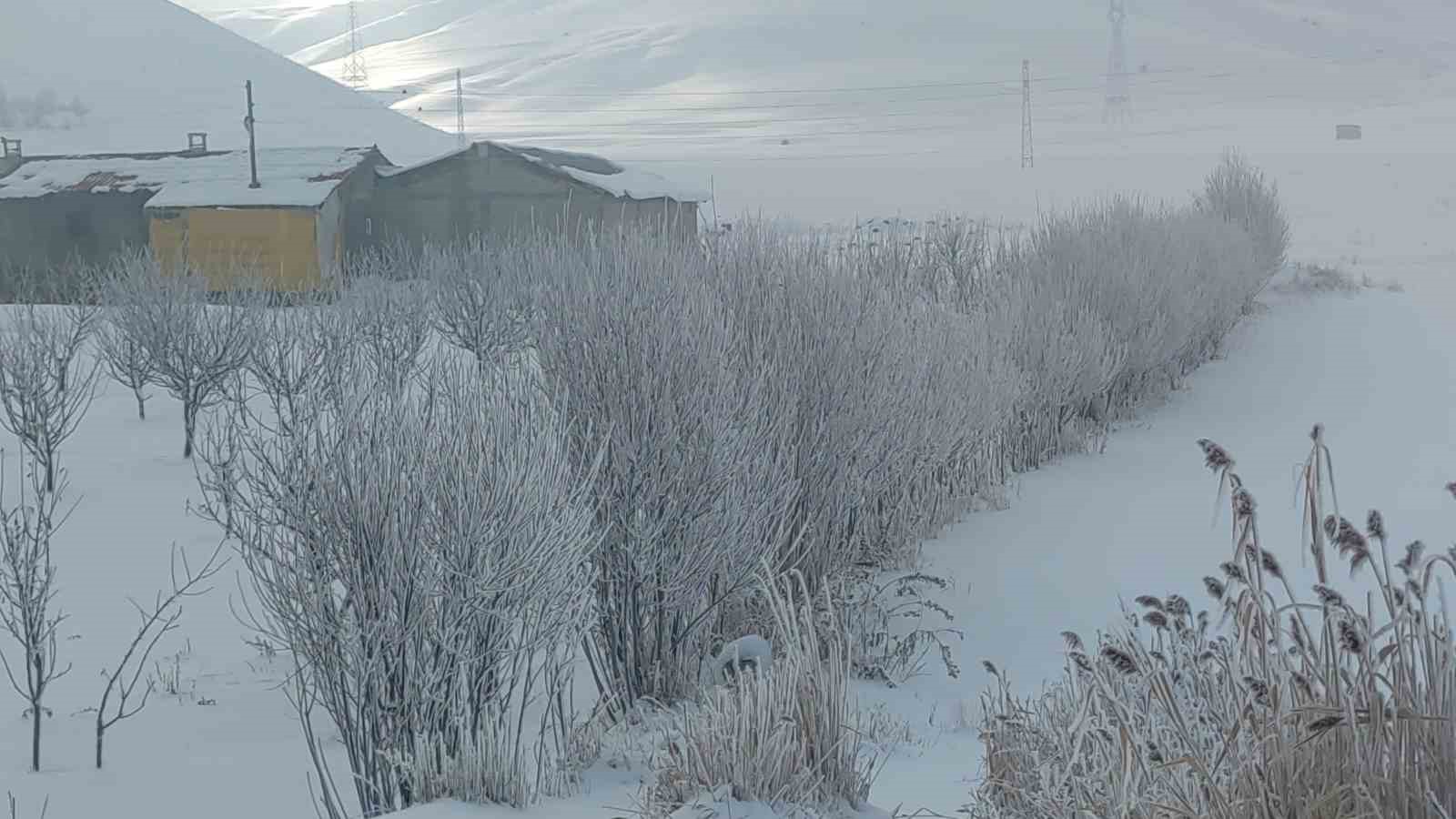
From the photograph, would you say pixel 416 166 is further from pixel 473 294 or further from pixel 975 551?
pixel 975 551

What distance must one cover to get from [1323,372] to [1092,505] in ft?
26.9

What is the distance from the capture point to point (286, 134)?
80.8 meters

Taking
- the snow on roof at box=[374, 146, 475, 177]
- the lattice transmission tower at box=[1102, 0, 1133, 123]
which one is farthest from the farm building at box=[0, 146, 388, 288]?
the lattice transmission tower at box=[1102, 0, 1133, 123]

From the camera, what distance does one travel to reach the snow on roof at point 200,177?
2419cm

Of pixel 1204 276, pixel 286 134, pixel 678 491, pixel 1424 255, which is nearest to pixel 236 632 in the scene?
pixel 678 491

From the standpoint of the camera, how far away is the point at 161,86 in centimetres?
9156

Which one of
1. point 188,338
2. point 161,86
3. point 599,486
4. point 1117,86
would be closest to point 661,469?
point 599,486

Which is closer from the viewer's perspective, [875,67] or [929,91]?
[929,91]

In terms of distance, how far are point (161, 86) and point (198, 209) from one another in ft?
244

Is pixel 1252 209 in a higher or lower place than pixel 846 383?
higher

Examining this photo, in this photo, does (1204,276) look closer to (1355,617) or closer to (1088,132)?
(1355,617)

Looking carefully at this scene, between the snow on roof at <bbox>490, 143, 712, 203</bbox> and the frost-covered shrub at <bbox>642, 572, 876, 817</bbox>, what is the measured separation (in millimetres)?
22236

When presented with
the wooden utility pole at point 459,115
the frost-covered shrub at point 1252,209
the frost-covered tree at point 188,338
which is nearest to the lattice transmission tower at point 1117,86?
the wooden utility pole at point 459,115

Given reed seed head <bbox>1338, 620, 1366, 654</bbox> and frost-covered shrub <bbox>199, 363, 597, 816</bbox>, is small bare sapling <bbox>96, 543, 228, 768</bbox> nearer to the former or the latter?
frost-covered shrub <bbox>199, 363, 597, 816</bbox>
